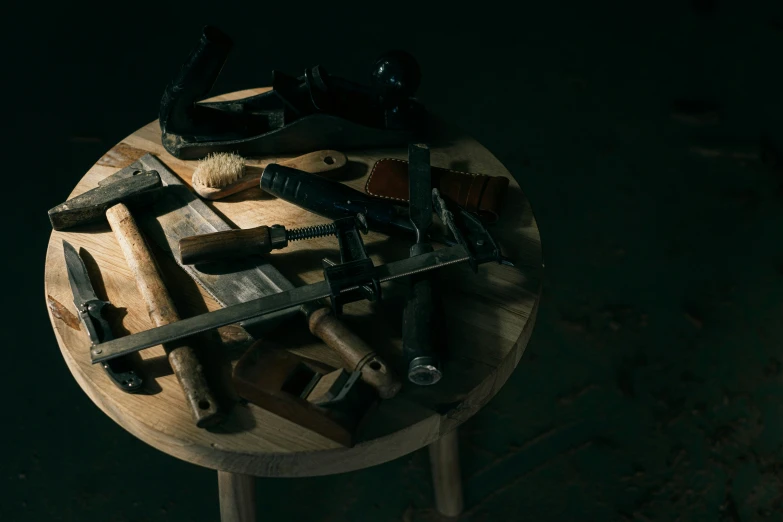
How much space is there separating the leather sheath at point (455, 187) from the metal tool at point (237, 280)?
209 millimetres

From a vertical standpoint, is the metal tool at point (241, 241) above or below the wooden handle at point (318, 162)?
below

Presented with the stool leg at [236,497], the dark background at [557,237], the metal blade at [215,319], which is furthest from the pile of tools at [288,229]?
the dark background at [557,237]

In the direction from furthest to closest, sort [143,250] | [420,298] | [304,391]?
[143,250], [420,298], [304,391]

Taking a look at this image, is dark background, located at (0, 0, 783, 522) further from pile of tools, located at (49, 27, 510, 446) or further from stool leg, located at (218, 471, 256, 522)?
pile of tools, located at (49, 27, 510, 446)

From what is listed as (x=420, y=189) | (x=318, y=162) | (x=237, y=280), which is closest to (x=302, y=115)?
(x=318, y=162)

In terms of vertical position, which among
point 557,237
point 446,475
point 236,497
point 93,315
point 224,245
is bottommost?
point 446,475

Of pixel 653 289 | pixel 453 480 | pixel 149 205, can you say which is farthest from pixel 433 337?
pixel 653 289

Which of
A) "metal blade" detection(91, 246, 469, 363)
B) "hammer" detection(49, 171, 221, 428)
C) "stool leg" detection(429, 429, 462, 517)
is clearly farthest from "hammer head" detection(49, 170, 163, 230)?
"stool leg" detection(429, 429, 462, 517)

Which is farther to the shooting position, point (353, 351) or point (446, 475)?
point (446, 475)

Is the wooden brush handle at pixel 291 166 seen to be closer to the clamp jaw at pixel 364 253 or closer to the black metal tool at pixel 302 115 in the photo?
the black metal tool at pixel 302 115

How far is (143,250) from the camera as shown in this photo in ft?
5.01

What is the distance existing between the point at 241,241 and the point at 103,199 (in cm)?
34

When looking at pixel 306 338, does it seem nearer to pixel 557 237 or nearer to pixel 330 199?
pixel 330 199

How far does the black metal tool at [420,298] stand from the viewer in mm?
1318
